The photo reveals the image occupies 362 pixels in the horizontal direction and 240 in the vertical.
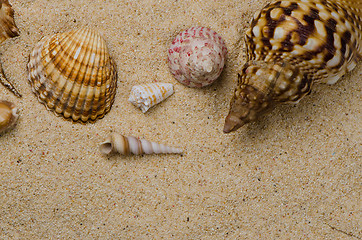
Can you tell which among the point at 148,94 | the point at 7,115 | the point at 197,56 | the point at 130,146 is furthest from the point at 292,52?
the point at 7,115

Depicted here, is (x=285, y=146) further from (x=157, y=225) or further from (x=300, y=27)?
(x=157, y=225)

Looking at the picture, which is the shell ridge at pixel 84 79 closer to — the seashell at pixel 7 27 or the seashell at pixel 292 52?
the seashell at pixel 7 27

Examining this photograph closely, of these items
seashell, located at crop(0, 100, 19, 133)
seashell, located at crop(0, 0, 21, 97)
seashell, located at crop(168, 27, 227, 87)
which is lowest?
seashell, located at crop(0, 100, 19, 133)

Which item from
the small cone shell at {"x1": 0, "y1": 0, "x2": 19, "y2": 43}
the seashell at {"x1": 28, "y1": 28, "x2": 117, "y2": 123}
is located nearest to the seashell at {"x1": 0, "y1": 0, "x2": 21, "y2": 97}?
the small cone shell at {"x1": 0, "y1": 0, "x2": 19, "y2": 43}

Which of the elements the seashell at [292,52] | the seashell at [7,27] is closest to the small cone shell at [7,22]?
the seashell at [7,27]

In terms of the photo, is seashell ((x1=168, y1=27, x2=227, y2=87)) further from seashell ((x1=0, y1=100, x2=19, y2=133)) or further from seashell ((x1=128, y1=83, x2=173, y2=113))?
seashell ((x1=0, y1=100, x2=19, y2=133))

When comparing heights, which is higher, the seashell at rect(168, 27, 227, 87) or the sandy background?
the seashell at rect(168, 27, 227, 87)
